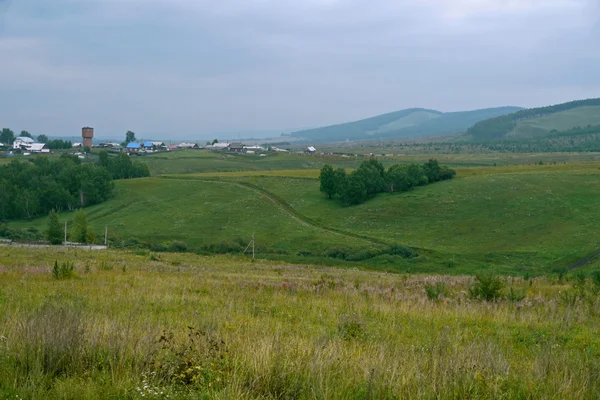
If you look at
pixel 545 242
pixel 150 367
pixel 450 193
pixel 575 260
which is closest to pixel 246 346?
pixel 150 367

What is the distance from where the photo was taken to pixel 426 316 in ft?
42.0

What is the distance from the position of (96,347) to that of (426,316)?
26.1 feet

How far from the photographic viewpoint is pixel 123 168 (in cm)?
13250

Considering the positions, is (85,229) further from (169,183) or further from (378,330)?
(378,330)

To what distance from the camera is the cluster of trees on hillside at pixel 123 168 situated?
434 feet

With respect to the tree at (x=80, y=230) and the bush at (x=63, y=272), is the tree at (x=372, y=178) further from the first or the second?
the bush at (x=63, y=272)

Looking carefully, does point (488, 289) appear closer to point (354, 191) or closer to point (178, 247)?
point (178, 247)

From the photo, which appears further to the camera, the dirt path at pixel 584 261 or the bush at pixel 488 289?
the dirt path at pixel 584 261

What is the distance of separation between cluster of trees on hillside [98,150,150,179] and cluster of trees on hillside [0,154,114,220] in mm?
15168

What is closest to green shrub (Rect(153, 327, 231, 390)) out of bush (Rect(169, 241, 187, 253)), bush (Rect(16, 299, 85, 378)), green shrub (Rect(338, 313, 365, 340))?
bush (Rect(16, 299, 85, 378))

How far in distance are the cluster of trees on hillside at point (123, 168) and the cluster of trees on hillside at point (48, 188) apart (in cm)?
1517

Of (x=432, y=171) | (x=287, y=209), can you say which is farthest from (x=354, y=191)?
(x=432, y=171)

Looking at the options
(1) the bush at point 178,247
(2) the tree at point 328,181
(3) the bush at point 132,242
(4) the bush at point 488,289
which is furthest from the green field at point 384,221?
(4) the bush at point 488,289

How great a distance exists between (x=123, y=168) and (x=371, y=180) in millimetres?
67489
